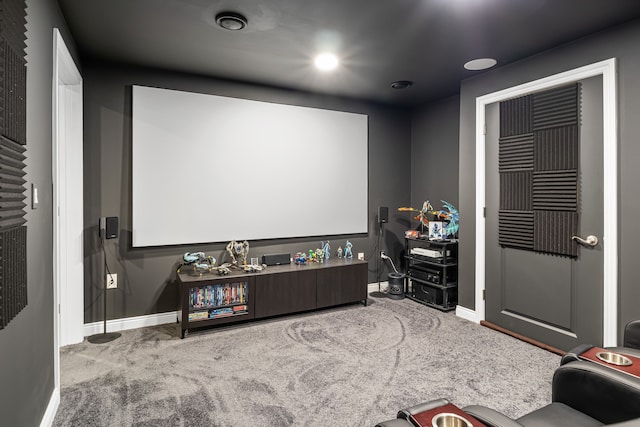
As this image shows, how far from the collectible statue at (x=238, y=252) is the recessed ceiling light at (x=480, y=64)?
2.80 metres

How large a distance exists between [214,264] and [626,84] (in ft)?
12.1

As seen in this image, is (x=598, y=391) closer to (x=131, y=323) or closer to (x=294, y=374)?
(x=294, y=374)

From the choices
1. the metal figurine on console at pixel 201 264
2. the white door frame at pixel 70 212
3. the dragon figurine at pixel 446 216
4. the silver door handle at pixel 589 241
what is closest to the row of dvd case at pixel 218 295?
the metal figurine on console at pixel 201 264

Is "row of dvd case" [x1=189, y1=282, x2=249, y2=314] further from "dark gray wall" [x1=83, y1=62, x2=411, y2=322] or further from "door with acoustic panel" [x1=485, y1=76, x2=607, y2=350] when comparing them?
"door with acoustic panel" [x1=485, y1=76, x2=607, y2=350]

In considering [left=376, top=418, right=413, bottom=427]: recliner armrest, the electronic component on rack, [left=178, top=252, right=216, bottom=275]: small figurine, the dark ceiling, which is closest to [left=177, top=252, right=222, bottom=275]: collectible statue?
[left=178, top=252, right=216, bottom=275]: small figurine

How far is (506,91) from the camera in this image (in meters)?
3.31

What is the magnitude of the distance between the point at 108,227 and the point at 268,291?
1.54 meters

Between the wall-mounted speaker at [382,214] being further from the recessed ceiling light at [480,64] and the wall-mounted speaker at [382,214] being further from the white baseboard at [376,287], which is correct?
the recessed ceiling light at [480,64]

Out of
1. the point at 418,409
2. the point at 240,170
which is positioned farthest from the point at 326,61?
the point at 418,409

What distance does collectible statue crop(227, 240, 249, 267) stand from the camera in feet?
12.0

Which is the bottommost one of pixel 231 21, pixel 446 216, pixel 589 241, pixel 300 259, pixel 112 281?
pixel 112 281

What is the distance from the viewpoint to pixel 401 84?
12.7 feet

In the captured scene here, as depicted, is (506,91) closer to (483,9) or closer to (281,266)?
(483,9)

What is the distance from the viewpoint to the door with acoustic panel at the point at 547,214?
272 centimetres
